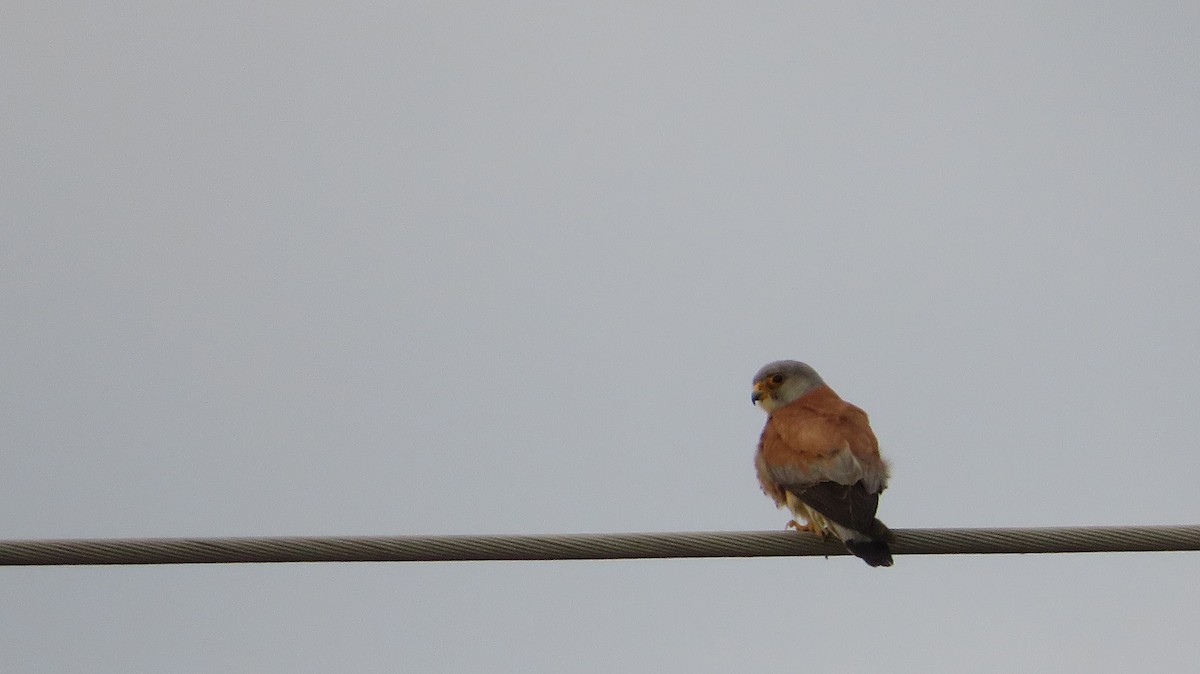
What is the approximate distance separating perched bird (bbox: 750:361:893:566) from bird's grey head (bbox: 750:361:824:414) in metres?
0.34

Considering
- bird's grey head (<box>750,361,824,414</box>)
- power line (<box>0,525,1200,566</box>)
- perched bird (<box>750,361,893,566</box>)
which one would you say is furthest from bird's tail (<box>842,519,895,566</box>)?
bird's grey head (<box>750,361,824,414</box>)

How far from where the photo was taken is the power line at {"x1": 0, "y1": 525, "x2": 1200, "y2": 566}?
4375 millimetres

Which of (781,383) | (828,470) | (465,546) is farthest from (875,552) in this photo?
(781,383)

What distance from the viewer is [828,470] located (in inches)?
238

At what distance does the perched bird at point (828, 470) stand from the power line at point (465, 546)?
3.38 ft

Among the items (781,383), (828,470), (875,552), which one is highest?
(781,383)

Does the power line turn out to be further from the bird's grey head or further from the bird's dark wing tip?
the bird's grey head

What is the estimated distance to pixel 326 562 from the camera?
4434mm

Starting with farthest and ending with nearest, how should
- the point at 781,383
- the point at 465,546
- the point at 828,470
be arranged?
the point at 781,383 < the point at 828,470 < the point at 465,546

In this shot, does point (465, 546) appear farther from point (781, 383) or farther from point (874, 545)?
point (781, 383)

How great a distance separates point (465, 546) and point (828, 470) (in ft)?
6.58

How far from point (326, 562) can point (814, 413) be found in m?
2.76

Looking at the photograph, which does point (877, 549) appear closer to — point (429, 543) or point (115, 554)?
point (429, 543)

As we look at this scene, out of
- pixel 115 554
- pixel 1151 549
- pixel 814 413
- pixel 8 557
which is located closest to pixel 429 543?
pixel 115 554
